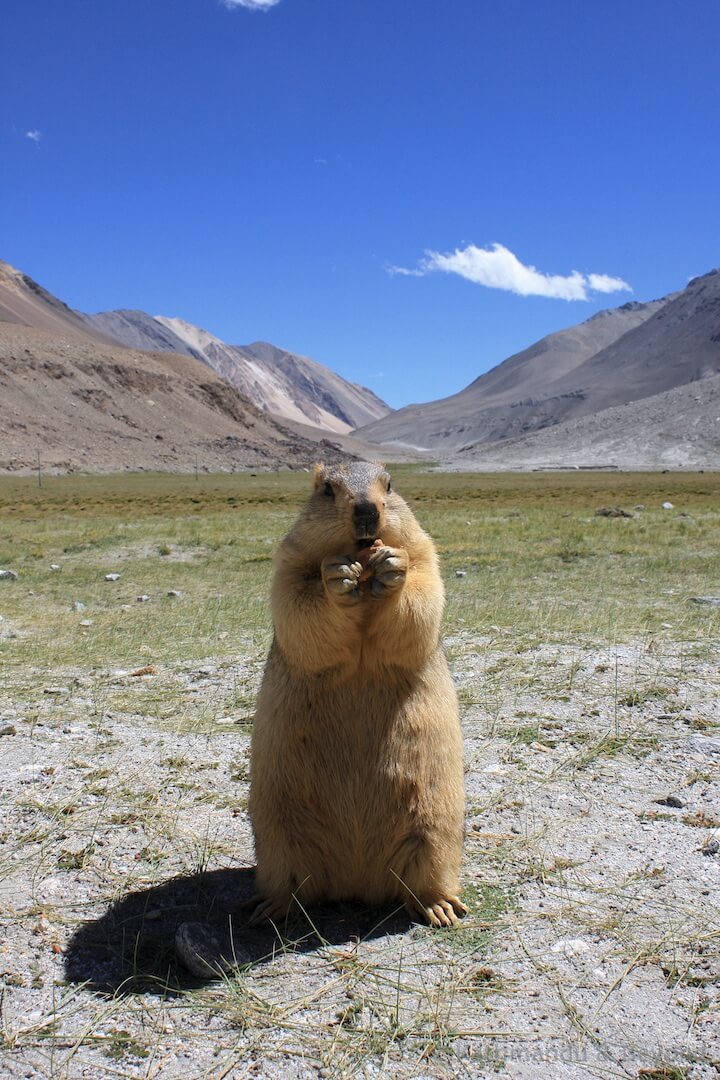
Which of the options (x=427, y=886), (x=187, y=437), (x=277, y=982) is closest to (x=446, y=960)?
(x=427, y=886)

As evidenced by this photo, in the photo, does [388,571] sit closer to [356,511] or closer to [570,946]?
[356,511]

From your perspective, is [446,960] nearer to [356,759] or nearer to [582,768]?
[356,759]

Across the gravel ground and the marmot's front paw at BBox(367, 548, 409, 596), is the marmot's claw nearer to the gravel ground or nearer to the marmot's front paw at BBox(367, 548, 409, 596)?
the gravel ground

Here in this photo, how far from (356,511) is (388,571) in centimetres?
33

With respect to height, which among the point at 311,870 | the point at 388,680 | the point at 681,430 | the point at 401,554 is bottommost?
the point at 311,870

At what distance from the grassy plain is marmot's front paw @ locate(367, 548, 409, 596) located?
5.21 feet

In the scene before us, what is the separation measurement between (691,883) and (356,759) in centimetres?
184

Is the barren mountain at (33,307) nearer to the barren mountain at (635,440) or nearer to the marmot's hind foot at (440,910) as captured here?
the barren mountain at (635,440)

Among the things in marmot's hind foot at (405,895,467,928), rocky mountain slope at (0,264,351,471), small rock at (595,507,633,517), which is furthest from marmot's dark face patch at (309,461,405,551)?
rocky mountain slope at (0,264,351,471)

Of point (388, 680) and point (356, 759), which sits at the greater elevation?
point (388, 680)

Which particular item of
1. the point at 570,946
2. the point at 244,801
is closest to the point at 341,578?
the point at 570,946

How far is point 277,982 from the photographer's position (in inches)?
145

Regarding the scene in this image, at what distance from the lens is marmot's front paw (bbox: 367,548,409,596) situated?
3896mm

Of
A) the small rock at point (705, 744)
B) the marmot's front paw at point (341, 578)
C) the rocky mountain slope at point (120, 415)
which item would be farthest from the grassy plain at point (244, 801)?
the rocky mountain slope at point (120, 415)
